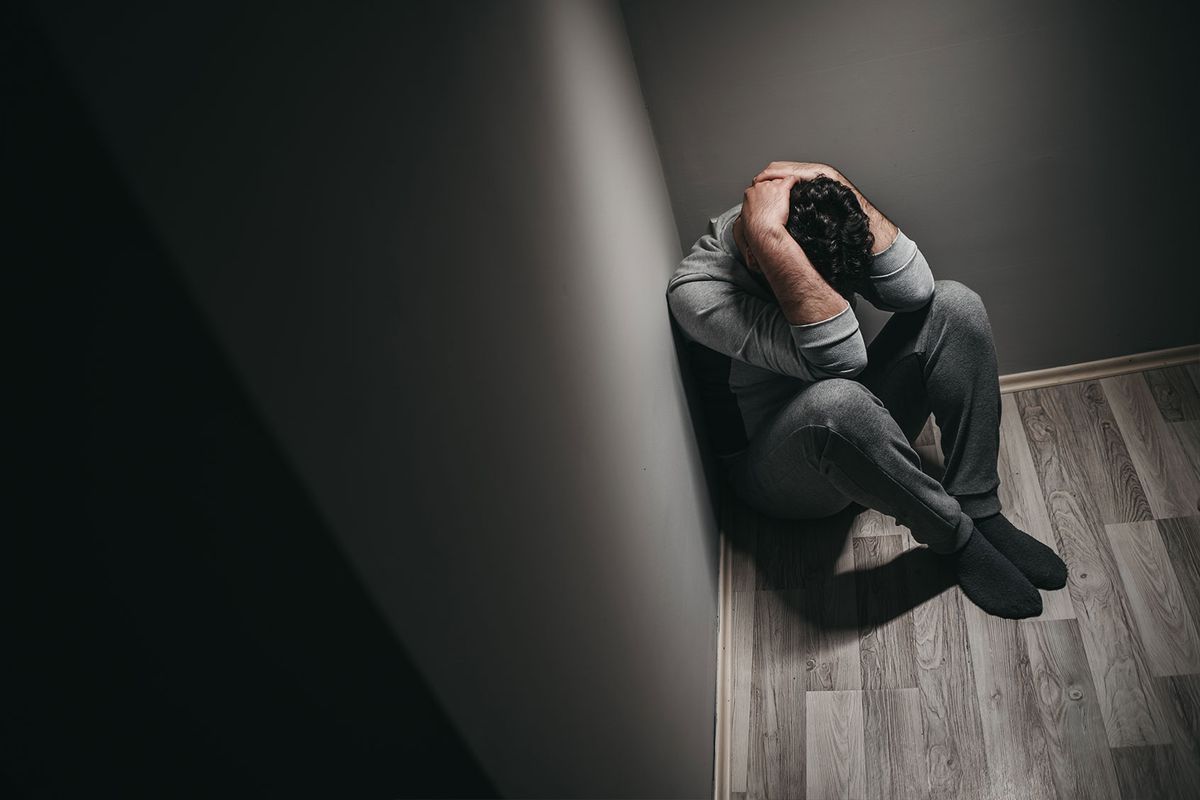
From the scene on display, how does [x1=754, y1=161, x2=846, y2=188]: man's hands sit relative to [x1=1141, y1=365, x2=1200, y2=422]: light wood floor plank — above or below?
above

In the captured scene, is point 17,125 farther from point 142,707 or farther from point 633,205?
point 633,205

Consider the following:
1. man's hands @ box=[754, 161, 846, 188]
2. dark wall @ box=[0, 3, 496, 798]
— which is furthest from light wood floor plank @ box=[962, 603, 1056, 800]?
dark wall @ box=[0, 3, 496, 798]

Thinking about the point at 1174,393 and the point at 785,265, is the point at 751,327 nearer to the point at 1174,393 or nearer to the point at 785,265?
the point at 785,265

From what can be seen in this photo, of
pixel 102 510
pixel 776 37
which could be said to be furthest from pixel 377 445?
pixel 776 37

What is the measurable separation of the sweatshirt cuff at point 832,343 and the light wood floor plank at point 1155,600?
0.75 m

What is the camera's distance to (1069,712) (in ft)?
5.63

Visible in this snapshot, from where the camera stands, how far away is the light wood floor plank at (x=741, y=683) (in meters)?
1.82

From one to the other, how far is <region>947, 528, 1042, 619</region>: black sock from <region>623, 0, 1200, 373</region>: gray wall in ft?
2.29

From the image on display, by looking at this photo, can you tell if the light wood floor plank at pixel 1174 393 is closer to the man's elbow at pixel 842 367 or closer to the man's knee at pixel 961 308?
the man's knee at pixel 961 308

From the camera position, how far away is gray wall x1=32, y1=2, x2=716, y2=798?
0.57 meters

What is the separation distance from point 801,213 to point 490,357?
1.01 m

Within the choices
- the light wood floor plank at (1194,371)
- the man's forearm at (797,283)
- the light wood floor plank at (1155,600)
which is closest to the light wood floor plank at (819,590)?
the light wood floor plank at (1155,600)

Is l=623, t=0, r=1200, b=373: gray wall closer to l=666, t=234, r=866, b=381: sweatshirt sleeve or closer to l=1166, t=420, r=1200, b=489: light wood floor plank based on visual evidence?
l=1166, t=420, r=1200, b=489: light wood floor plank

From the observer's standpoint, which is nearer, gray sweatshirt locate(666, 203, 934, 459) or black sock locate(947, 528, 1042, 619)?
gray sweatshirt locate(666, 203, 934, 459)
